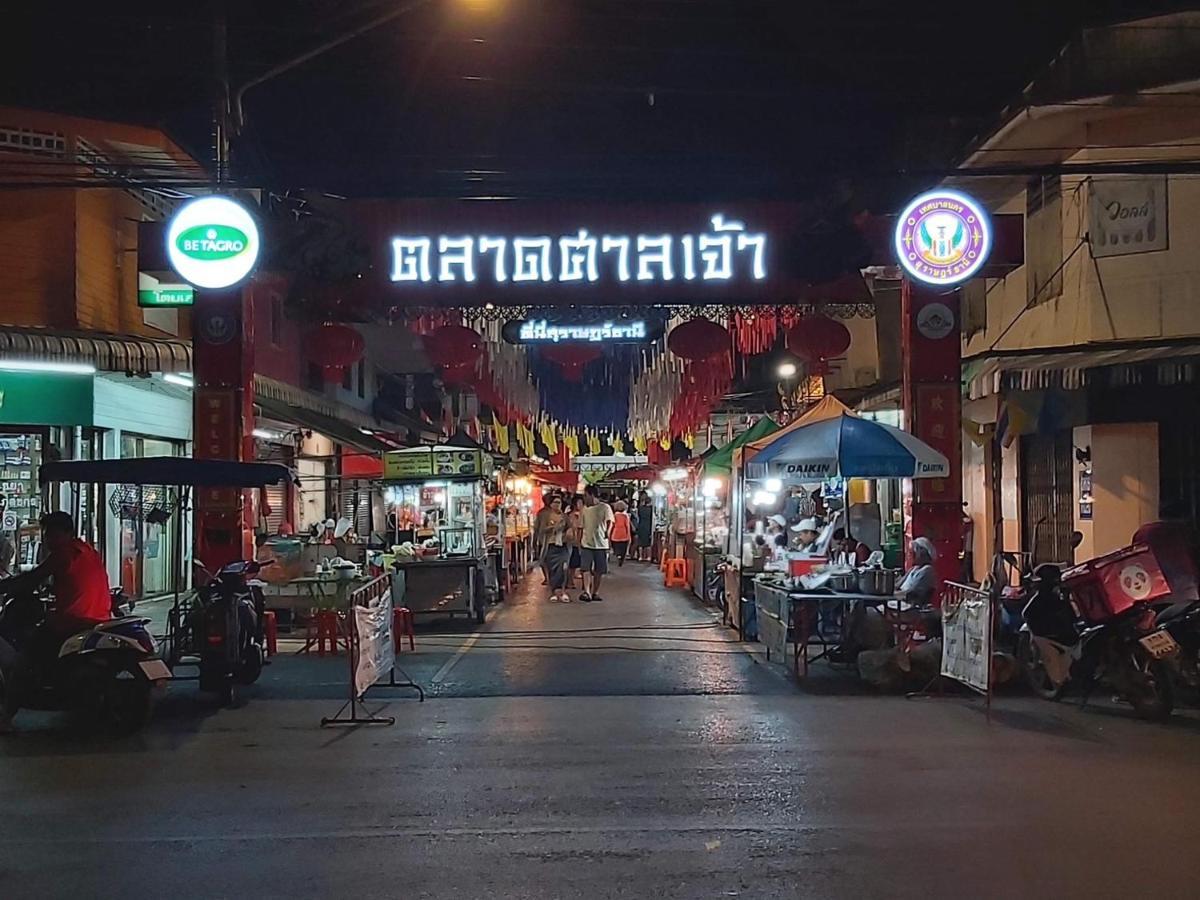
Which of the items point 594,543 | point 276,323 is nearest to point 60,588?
point 594,543

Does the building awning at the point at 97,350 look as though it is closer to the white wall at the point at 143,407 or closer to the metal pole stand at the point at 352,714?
the white wall at the point at 143,407

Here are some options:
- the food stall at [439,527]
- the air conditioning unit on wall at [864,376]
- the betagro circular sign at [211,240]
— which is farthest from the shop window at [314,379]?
the betagro circular sign at [211,240]

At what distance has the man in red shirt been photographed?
31.2 ft

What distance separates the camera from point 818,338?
13906 mm

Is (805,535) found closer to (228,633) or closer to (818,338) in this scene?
(818,338)

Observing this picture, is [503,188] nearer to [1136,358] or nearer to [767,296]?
[767,296]

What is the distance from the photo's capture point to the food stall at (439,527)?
16938 mm

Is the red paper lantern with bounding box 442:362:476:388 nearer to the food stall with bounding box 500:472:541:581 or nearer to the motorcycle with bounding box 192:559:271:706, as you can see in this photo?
the motorcycle with bounding box 192:559:271:706

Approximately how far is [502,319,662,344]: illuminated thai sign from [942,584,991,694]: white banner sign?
5.34 m

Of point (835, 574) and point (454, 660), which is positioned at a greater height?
point (835, 574)

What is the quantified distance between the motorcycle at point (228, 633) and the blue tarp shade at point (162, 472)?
3.15 feet

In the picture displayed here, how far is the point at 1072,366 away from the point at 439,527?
34.2 ft

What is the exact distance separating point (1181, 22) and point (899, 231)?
17.9 ft

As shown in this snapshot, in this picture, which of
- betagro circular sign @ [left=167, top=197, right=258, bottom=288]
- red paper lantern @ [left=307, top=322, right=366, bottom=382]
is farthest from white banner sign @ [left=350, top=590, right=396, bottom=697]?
betagro circular sign @ [left=167, top=197, right=258, bottom=288]
